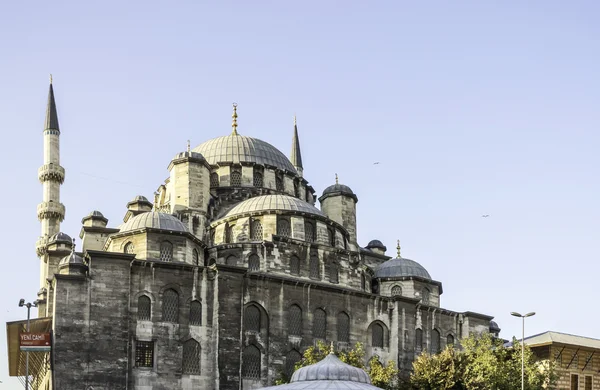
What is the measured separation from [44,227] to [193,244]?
1703 centimetres

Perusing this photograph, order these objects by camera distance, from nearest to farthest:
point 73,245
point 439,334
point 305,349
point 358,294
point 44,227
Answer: point 305,349, point 358,294, point 439,334, point 73,245, point 44,227

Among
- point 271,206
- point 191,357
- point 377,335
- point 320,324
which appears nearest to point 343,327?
point 320,324

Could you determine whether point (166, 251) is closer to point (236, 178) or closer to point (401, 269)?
point (236, 178)

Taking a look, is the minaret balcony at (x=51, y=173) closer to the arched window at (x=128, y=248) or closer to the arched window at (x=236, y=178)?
the arched window at (x=236, y=178)

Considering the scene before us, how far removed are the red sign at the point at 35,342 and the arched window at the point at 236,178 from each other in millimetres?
17219

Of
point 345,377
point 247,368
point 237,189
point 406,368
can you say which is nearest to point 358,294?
point 406,368

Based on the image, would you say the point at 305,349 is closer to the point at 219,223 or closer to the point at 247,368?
the point at 247,368

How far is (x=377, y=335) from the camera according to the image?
4519 centimetres

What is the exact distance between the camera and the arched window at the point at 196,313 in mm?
39800

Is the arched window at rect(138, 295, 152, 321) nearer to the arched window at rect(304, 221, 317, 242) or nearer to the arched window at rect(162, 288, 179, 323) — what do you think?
the arched window at rect(162, 288, 179, 323)

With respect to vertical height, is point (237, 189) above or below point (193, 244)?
above

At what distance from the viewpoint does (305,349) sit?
41.9 meters

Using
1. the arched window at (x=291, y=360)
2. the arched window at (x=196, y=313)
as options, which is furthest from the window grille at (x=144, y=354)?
the arched window at (x=291, y=360)

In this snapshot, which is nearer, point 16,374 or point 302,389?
point 302,389
